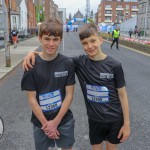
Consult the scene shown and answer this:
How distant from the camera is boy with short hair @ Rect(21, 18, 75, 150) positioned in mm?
2375

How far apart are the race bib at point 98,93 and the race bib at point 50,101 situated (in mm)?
325

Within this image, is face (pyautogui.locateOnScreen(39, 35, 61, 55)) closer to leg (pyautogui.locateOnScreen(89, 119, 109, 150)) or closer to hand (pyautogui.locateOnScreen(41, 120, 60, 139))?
hand (pyautogui.locateOnScreen(41, 120, 60, 139))

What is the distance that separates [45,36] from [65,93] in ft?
1.99

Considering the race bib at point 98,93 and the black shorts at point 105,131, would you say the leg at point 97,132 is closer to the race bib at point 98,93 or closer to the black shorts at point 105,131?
the black shorts at point 105,131

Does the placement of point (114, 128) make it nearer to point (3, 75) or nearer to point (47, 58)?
point (47, 58)

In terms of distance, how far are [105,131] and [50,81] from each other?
0.85 metres

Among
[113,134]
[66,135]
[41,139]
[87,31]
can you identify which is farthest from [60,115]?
[87,31]

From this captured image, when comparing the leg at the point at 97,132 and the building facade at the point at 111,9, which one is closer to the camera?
the leg at the point at 97,132

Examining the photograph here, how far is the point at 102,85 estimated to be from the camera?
8.14 feet

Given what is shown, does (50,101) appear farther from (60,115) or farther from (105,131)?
(105,131)

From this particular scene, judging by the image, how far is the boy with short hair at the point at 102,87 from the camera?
244cm

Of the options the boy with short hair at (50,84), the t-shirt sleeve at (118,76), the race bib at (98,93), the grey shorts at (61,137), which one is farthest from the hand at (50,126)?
the t-shirt sleeve at (118,76)

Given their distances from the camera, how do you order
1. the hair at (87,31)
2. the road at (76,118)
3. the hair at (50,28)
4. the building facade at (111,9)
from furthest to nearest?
1. the building facade at (111,9)
2. the road at (76,118)
3. the hair at (87,31)
4. the hair at (50,28)

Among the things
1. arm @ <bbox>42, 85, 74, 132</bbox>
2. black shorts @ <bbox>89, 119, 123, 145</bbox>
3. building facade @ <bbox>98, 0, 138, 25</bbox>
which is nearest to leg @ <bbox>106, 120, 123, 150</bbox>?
black shorts @ <bbox>89, 119, 123, 145</bbox>
